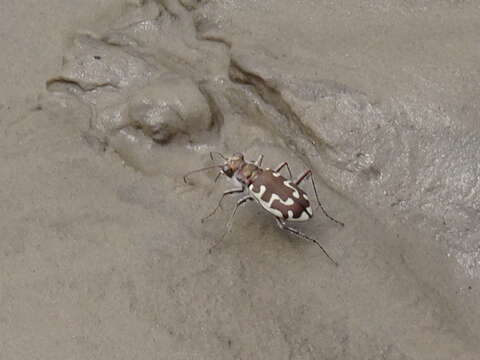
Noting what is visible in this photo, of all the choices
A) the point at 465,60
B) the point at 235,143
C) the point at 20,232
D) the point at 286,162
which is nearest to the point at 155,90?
the point at 235,143

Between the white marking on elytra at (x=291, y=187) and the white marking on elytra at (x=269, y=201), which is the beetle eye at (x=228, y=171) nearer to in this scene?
the white marking on elytra at (x=269, y=201)

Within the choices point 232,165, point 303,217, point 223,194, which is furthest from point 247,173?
point 303,217

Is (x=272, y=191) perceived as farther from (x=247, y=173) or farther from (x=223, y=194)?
(x=223, y=194)

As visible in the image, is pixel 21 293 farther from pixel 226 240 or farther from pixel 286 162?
pixel 286 162

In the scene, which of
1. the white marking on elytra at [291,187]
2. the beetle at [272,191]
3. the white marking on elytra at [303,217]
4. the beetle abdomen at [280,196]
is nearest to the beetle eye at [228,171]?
the beetle at [272,191]

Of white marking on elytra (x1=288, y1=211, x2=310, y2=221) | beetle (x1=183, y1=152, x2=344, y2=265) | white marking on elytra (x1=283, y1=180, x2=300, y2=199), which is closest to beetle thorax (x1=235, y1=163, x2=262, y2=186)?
beetle (x1=183, y1=152, x2=344, y2=265)
